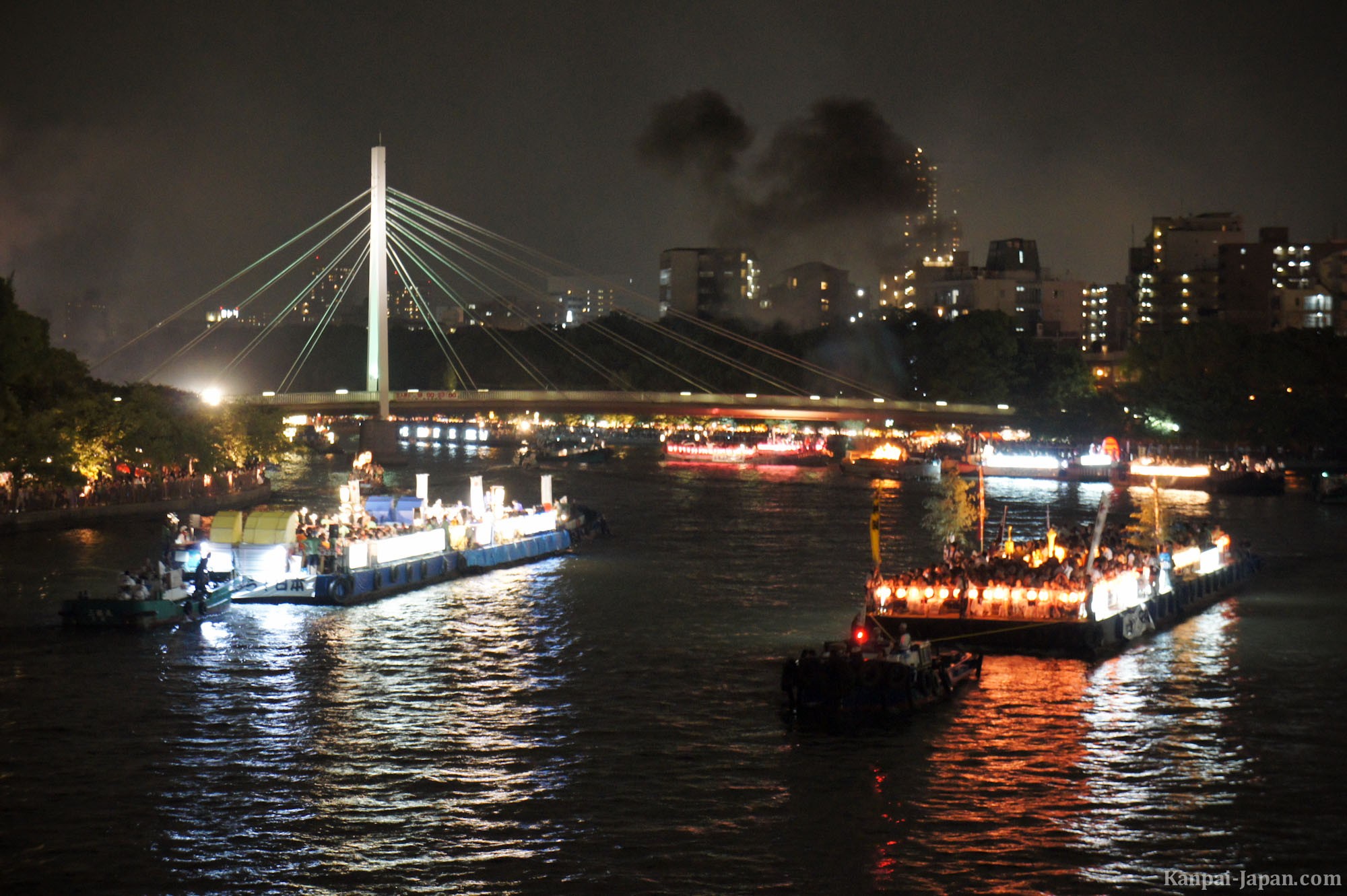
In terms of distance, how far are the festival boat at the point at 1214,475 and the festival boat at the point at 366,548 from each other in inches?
1382

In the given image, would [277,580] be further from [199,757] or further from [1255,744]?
[1255,744]

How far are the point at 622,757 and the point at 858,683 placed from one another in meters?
3.92

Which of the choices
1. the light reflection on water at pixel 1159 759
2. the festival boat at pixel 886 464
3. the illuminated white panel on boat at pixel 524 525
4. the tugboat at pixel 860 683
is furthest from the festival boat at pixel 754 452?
the tugboat at pixel 860 683

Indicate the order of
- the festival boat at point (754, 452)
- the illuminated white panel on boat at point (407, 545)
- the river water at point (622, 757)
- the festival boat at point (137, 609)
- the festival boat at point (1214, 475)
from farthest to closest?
the festival boat at point (754, 452)
the festival boat at point (1214, 475)
the illuminated white panel on boat at point (407, 545)
the festival boat at point (137, 609)
the river water at point (622, 757)

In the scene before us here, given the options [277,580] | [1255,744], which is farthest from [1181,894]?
[277,580]

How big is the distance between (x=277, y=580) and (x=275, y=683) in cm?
899

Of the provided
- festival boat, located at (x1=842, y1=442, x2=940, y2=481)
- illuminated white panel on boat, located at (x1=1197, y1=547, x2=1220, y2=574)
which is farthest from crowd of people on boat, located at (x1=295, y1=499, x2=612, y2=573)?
festival boat, located at (x1=842, y1=442, x2=940, y2=481)

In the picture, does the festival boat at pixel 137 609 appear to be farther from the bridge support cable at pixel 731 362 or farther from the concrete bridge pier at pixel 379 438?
the bridge support cable at pixel 731 362

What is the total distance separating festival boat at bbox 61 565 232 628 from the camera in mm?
30172

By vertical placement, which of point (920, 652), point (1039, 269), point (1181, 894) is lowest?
point (1181, 894)

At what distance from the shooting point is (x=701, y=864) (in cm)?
1659

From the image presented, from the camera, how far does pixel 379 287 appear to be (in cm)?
8006

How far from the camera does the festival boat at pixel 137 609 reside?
3017cm

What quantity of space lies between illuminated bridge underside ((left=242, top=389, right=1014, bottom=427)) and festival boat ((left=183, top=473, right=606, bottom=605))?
3749 cm
